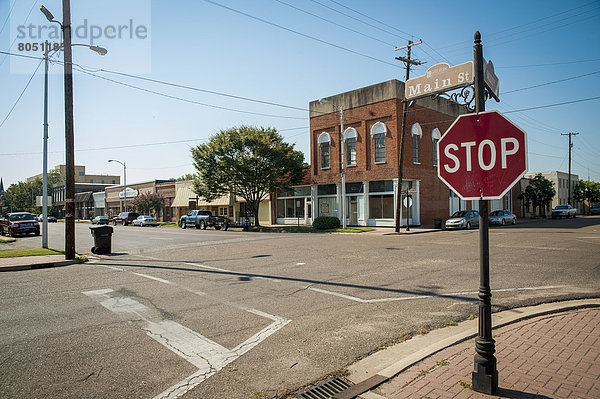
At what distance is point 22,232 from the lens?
30.5 m

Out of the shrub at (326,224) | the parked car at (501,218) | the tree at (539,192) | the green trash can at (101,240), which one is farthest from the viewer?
the tree at (539,192)

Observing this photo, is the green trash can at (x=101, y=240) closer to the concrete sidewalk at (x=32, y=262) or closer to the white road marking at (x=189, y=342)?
the concrete sidewalk at (x=32, y=262)

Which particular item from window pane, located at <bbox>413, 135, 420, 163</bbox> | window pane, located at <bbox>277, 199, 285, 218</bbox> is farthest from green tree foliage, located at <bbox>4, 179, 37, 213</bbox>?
window pane, located at <bbox>413, 135, 420, 163</bbox>

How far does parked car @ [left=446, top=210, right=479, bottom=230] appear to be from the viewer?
28594 mm

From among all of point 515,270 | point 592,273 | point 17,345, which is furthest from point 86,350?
→ point 592,273

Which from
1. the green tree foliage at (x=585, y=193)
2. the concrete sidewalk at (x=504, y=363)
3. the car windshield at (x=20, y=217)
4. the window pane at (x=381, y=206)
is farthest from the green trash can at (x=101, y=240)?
the green tree foliage at (x=585, y=193)

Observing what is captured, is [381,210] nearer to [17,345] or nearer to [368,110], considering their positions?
[368,110]

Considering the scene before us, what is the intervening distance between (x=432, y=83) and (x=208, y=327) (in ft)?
77.7

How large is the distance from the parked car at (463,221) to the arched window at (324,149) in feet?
39.8

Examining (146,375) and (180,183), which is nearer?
(146,375)

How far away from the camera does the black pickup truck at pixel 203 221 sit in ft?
124

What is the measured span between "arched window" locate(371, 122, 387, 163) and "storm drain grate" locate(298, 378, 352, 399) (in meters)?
29.0

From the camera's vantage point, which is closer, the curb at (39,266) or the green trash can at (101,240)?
the curb at (39,266)

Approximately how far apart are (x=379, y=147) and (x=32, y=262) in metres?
25.6
